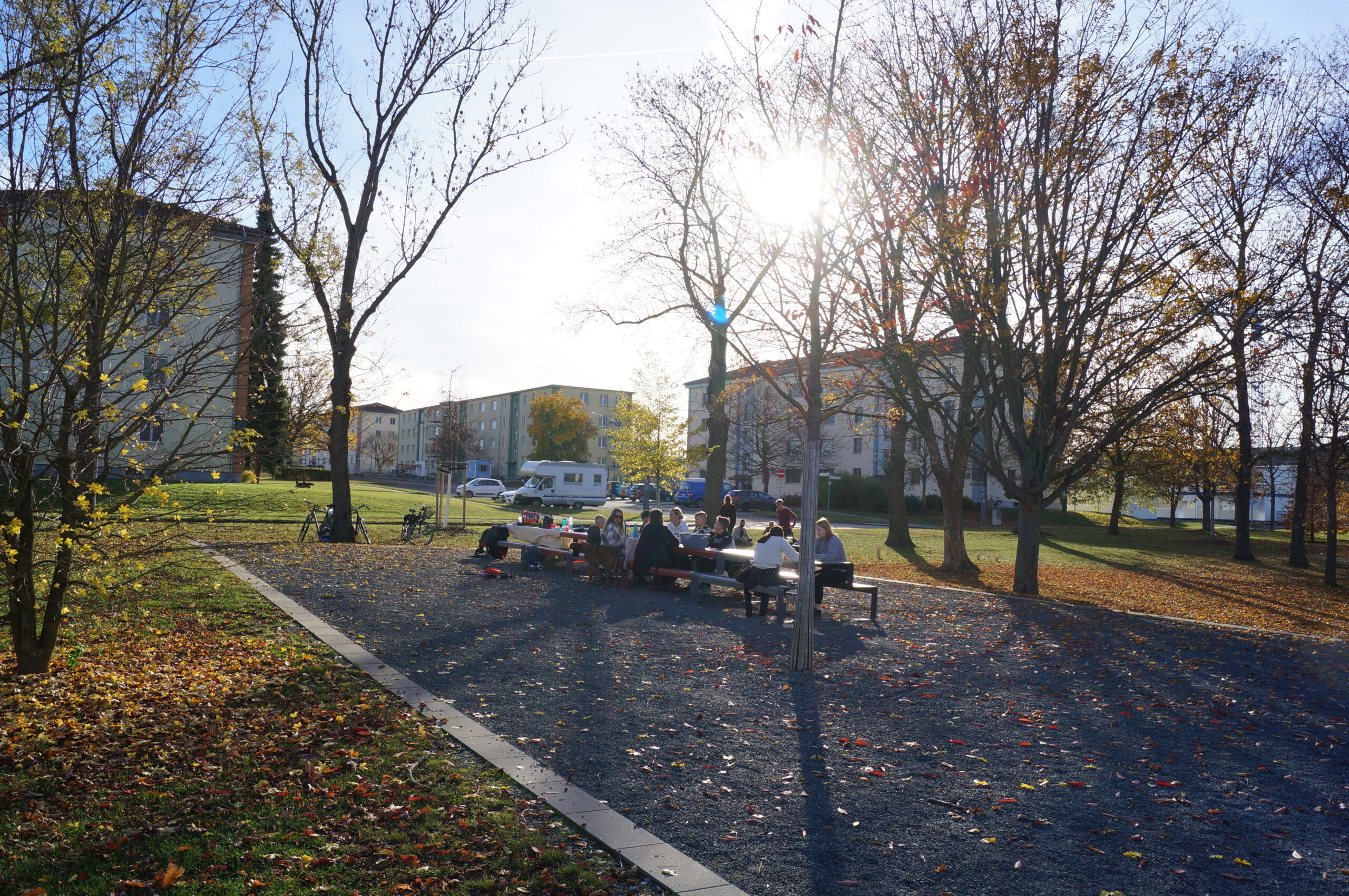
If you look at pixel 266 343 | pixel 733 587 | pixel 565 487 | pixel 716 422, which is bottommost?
pixel 733 587

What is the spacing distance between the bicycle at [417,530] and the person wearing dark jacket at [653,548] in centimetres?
988

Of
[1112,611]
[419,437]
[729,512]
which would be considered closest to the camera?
[1112,611]

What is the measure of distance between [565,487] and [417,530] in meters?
24.1

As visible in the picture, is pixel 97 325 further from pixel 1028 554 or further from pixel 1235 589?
pixel 1235 589

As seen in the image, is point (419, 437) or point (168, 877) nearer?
point (168, 877)

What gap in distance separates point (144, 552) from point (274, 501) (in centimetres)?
2622

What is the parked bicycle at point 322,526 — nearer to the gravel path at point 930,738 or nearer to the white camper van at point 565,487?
the gravel path at point 930,738

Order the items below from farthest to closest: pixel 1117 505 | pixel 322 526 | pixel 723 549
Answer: pixel 1117 505, pixel 322 526, pixel 723 549

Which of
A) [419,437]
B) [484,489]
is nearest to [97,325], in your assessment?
[484,489]

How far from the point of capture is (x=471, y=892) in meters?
3.67

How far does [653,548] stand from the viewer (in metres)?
14.8

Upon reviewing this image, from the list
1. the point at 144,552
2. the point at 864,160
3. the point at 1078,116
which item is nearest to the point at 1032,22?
the point at 1078,116

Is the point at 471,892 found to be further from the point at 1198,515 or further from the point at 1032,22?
the point at 1198,515

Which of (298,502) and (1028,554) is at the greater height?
(1028,554)
